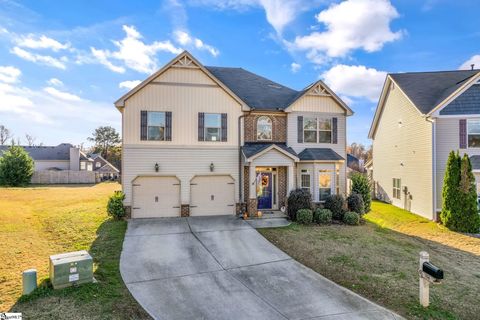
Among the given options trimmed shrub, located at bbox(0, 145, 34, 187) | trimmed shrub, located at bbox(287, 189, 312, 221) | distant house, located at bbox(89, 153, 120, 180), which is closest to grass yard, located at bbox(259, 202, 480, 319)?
trimmed shrub, located at bbox(287, 189, 312, 221)

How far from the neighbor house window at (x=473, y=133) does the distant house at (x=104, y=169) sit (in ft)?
157

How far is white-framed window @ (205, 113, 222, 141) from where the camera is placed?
49.5 ft

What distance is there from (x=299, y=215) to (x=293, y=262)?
484 centimetres

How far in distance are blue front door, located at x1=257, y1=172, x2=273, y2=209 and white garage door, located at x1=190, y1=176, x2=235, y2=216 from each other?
60.1 inches

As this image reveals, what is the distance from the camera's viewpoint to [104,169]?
50.7m

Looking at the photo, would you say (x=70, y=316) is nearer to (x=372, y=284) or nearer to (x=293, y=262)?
(x=293, y=262)

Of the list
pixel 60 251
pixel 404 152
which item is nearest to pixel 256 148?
pixel 60 251

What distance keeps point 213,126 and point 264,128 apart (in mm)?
2995

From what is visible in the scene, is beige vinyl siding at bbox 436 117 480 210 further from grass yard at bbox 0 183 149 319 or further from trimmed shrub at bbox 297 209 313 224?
grass yard at bbox 0 183 149 319

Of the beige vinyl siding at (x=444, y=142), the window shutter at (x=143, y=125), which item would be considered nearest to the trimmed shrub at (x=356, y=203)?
the beige vinyl siding at (x=444, y=142)

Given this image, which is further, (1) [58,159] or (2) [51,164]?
(1) [58,159]

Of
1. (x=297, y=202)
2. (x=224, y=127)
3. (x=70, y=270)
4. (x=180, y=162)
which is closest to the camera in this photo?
(x=70, y=270)

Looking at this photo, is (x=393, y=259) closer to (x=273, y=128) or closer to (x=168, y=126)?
(x=273, y=128)

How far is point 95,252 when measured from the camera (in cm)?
954
